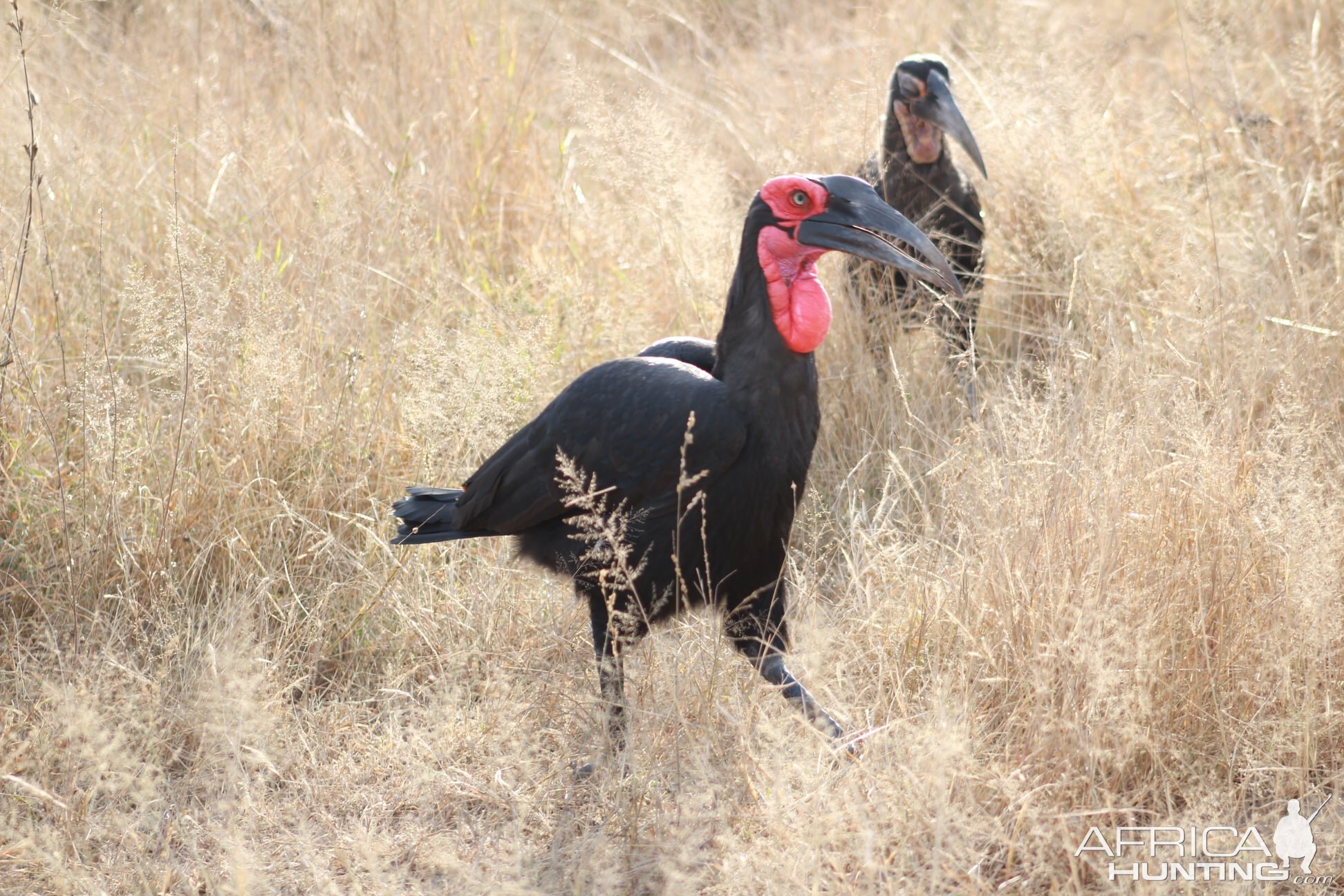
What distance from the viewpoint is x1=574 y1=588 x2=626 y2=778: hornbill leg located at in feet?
8.45

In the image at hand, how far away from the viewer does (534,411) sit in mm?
3592

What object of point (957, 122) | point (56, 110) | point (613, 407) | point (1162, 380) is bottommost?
point (1162, 380)

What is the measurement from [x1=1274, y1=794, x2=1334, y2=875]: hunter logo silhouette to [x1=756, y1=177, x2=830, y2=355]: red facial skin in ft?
4.02

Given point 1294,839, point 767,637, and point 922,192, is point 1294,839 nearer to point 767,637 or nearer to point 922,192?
point 767,637

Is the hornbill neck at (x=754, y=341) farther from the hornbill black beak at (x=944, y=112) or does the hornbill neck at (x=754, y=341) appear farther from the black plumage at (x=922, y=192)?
the hornbill black beak at (x=944, y=112)

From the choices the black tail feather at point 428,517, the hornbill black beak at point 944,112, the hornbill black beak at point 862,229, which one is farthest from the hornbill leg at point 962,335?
the black tail feather at point 428,517

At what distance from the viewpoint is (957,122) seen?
13.0 feet

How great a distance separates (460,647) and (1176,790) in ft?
5.33

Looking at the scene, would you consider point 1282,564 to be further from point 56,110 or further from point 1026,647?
point 56,110

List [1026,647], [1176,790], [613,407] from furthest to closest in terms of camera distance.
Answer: [613,407] < [1026,647] < [1176,790]

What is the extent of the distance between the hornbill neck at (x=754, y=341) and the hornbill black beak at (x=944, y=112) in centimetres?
148

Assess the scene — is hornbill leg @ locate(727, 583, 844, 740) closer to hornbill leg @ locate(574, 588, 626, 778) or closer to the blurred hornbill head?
hornbill leg @ locate(574, 588, 626, 778)

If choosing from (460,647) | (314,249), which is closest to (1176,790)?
(460,647)

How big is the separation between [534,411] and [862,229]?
132cm
